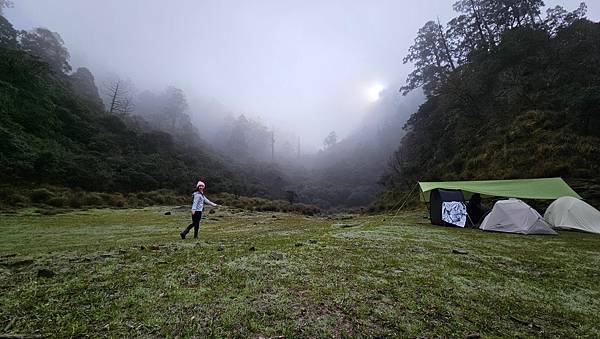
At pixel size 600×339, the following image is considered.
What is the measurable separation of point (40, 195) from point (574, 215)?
30289mm

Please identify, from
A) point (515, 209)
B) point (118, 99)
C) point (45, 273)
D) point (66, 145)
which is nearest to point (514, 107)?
point (515, 209)

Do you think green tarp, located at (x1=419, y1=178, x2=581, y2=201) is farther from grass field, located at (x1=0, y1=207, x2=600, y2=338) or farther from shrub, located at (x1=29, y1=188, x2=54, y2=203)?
shrub, located at (x1=29, y1=188, x2=54, y2=203)

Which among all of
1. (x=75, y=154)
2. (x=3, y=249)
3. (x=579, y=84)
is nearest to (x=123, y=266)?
(x=3, y=249)

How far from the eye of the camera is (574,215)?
10703 mm

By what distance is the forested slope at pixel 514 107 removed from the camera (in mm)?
16812

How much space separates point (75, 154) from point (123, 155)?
269 inches

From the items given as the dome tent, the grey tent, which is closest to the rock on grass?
the grey tent

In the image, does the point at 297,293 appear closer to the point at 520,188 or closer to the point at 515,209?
the point at 515,209

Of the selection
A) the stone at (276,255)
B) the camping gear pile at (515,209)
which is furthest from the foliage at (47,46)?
the camping gear pile at (515,209)

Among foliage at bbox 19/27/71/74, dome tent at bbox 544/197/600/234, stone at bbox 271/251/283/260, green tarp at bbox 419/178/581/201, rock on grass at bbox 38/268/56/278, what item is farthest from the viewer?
foliage at bbox 19/27/71/74

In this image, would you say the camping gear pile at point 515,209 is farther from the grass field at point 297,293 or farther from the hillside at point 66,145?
the hillside at point 66,145

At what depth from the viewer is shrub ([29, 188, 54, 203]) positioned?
58.1 ft

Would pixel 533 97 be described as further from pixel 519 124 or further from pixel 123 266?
pixel 123 266

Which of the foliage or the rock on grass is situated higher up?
the foliage
